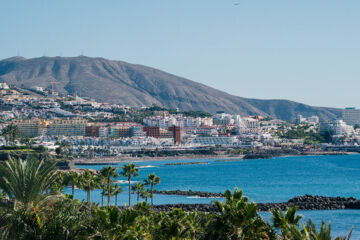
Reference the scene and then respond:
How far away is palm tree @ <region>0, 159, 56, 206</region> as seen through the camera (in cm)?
1288

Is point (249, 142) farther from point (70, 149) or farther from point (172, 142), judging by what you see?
point (70, 149)

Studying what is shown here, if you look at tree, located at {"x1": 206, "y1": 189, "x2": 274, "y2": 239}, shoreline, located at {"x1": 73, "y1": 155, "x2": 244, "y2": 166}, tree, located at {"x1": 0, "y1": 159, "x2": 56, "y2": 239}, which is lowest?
shoreline, located at {"x1": 73, "y1": 155, "x2": 244, "y2": 166}

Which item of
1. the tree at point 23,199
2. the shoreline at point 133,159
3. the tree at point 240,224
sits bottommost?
the shoreline at point 133,159

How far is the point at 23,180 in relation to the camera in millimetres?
12867

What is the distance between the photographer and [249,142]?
560 feet

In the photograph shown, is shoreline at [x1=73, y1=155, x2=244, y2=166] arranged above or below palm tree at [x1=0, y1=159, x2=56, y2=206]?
below

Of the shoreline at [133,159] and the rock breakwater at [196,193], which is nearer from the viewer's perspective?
the rock breakwater at [196,193]

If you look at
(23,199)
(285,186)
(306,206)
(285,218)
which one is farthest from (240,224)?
(285,186)

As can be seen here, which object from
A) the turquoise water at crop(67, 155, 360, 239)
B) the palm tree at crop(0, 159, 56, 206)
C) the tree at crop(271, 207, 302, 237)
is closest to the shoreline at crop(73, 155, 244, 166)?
the turquoise water at crop(67, 155, 360, 239)

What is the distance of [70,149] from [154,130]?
1613 inches

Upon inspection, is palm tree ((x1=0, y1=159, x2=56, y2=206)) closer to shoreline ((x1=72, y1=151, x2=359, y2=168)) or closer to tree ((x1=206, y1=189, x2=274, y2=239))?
tree ((x1=206, y1=189, x2=274, y2=239))

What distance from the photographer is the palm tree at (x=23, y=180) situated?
12883 millimetres

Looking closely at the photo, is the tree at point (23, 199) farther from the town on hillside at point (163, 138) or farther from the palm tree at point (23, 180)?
the town on hillside at point (163, 138)

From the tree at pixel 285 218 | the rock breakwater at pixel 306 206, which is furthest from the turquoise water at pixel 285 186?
the tree at pixel 285 218
